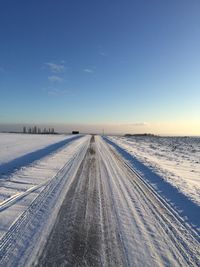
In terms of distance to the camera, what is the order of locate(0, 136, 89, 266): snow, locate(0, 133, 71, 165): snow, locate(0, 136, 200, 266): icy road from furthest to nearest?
1. locate(0, 133, 71, 165): snow
2. locate(0, 136, 89, 266): snow
3. locate(0, 136, 200, 266): icy road

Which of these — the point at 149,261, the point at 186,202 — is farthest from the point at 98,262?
the point at 186,202

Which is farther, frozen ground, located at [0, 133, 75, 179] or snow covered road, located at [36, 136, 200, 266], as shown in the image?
frozen ground, located at [0, 133, 75, 179]

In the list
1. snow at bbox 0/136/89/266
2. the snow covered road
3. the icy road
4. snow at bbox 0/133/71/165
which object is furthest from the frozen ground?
the snow covered road

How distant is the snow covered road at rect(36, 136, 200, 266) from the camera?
4.08 meters

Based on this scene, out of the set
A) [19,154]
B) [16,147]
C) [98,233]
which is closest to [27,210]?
[98,233]

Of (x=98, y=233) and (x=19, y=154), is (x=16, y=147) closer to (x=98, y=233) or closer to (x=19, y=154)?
(x=19, y=154)

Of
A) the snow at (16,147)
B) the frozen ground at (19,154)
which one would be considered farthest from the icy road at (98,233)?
the snow at (16,147)

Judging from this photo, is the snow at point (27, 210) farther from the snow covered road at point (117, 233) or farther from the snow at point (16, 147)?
the snow at point (16, 147)

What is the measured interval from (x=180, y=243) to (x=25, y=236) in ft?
9.16

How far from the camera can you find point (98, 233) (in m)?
5.00

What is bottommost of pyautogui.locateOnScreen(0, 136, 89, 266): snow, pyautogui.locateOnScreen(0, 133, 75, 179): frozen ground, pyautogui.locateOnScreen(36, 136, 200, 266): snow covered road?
pyautogui.locateOnScreen(36, 136, 200, 266): snow covered road

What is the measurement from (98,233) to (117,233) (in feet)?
1.20

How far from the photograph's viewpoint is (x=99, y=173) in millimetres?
11477

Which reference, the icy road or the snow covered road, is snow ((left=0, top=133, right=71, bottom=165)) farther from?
the snow covered road
